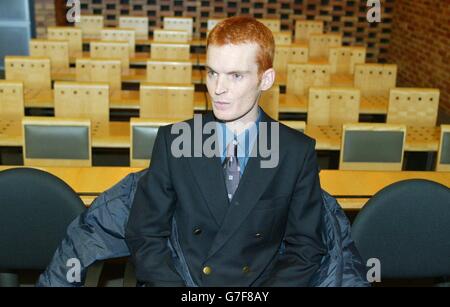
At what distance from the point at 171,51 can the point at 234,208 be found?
4938 mm

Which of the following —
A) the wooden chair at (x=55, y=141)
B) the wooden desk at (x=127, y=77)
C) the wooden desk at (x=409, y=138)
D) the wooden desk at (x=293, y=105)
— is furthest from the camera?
the wooden desk at (x=127, y=77)

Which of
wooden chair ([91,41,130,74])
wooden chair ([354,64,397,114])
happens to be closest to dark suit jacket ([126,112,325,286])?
wooden chair ([354,64,397,114])

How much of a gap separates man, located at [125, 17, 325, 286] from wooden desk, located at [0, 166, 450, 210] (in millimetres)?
1040

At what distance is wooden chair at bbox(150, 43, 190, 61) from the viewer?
652 cm

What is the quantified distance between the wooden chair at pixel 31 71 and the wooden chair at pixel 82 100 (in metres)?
0.94

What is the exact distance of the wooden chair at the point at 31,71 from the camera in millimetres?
5410

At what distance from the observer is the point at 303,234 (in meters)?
1.84

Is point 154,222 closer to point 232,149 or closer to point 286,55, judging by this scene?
point 232,149

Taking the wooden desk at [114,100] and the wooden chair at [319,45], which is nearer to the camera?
the wooden desk at [114,100]

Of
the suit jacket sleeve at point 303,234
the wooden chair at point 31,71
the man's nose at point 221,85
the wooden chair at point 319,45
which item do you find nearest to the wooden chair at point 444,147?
the suit jacket sleeve at point 303,234

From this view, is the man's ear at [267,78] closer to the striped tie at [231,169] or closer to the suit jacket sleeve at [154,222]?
the striped tie at [231,169]

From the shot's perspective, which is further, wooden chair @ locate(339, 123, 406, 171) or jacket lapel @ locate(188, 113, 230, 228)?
wooden chair @ locate(339, 123, 406, 171)

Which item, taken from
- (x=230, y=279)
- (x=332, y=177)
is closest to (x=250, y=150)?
(x=230, y=279)

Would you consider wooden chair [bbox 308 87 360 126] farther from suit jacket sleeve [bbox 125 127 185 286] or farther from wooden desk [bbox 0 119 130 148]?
suit jacket sleeve [bbox 125 127 185 286]
